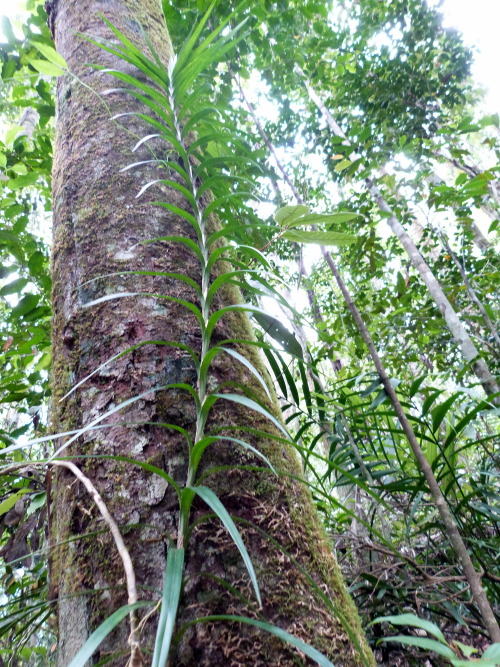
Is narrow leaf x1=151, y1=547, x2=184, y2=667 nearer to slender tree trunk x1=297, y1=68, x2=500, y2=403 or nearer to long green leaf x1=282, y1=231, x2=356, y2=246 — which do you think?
long green leaf x1=282, y1=231, x2=356, y2=246

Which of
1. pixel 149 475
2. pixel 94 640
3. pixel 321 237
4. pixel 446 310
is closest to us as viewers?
pixel 94 640

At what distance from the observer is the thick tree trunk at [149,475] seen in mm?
485

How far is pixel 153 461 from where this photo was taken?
0.58m

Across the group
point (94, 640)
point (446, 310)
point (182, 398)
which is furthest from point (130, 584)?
point (446, 310)

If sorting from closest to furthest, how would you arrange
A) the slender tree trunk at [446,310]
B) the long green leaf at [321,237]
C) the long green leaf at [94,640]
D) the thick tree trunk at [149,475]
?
1. the long green leaf at [94,640]
2. the thick tree trunk at [149,475]
3. the long green leaf at [321,237]
4. the slender tree trunk at [446,310]

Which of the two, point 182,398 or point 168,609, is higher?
point 182,398

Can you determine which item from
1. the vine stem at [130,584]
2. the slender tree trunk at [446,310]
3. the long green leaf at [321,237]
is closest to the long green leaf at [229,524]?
the vine stem at [130,584]

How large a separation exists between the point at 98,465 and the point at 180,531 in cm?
19

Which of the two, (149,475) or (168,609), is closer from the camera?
(168,609)

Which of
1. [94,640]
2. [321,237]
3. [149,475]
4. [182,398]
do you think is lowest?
[94,640]

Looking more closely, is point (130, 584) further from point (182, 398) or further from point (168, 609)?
point (182, 398)

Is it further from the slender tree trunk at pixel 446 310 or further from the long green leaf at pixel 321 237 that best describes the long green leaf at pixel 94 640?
the slender tree trunk at pixel 446 310

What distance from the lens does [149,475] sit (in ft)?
1.87

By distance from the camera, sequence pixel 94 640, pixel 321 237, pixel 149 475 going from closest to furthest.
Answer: pixel 94 640
pixel 149 475
pixel 321 237
